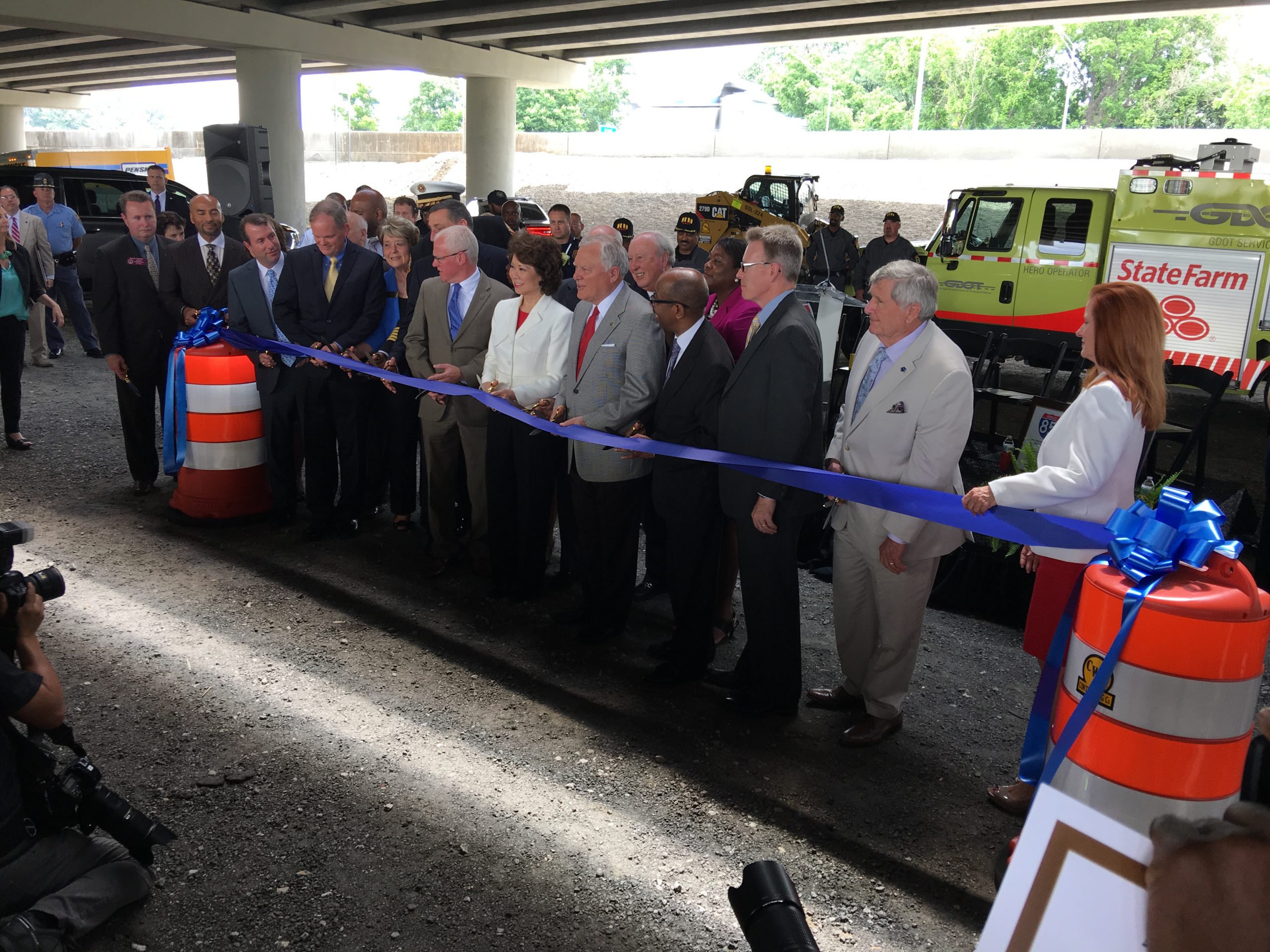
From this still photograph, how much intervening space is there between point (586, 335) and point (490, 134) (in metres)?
23.9

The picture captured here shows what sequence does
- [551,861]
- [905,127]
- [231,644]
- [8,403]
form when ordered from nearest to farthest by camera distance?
[551,861] → [231,644] → [8,403] → [905,127]

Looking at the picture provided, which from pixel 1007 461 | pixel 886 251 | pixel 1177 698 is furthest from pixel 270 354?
pixel 886 251

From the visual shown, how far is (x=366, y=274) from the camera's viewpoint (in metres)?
6.12

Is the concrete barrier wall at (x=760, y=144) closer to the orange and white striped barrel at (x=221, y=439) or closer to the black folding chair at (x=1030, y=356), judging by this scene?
the black folding chair at (x=1030, y=356)

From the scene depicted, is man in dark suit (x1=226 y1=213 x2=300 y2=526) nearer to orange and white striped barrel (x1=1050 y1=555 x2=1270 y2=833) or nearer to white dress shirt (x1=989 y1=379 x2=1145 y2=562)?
white dress shirt (x1=989 y1=379 x2=1145 y2=562)

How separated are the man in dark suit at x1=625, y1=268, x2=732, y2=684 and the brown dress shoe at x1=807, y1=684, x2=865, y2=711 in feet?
1.79

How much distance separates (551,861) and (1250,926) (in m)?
2.47

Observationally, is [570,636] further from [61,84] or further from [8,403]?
[61,84]

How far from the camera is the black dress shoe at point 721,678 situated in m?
4.40

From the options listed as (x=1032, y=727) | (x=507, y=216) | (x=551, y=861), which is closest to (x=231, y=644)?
(x=551, y=861)

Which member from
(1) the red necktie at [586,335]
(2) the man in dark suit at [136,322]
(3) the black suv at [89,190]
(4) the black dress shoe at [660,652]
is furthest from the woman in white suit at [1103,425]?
(3) the black suv at [89,190]

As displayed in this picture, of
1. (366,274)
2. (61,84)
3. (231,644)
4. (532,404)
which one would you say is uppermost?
(61,84)

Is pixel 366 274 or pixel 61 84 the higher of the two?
pixel 61 84

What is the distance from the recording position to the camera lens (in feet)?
9.39
